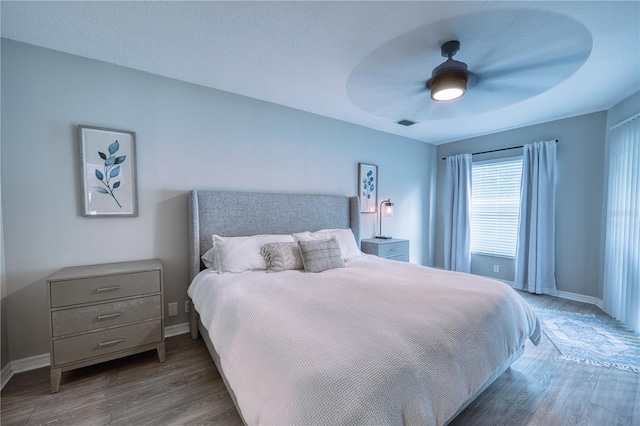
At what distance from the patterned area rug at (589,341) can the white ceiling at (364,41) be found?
90.1 inches

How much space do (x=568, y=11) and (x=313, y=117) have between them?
2.45 metres

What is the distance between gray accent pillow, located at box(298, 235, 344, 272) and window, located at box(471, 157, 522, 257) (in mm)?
3240

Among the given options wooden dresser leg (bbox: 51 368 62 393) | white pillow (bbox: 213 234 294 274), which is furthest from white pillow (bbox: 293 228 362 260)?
wooden dresser leg (bbox: 51 368 62 393)

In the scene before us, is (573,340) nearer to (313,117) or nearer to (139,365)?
(313,117)

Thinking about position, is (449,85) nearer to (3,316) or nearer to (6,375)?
(3,316)

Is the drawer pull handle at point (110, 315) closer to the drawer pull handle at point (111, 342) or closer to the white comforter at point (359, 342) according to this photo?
the drawer pull handle at point (111, 342)

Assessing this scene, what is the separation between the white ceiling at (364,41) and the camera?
5.09 ft

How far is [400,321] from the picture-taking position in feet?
4.26

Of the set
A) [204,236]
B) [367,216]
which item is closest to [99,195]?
[204,236]

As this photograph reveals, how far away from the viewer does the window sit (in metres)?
4.04

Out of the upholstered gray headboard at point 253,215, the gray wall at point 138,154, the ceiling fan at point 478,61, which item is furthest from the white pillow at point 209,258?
the ceiling fan at point 478,61

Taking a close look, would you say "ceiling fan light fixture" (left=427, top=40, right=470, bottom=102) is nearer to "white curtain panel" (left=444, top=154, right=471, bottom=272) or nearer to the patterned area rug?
the patterned area rug

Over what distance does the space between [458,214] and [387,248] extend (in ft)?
6.17

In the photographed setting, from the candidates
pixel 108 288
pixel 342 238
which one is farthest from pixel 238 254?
pixel 342 238
